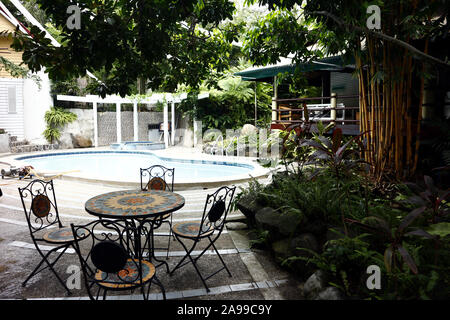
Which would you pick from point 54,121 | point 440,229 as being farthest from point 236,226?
point 54,121

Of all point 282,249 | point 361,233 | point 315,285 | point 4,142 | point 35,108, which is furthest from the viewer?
point 35,108

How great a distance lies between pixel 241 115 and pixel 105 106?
7571 millimetres

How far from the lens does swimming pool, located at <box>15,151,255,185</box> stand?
10508mm

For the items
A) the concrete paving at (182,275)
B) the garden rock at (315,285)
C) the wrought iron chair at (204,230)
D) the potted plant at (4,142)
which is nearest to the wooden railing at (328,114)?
the concrete paving at (182,275)

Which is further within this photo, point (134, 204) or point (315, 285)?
point (134, 204)

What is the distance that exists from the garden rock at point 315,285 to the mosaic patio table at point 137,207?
1.24 m

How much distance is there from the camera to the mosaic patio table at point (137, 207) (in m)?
2.59

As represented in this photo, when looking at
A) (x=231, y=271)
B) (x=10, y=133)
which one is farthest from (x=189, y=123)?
(x=231, y=271)

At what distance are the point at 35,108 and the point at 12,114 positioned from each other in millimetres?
974

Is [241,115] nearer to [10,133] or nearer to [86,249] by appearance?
[10,133]

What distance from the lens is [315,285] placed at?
2.32m

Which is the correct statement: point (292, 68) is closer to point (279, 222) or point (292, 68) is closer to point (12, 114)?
point (279, 222)
